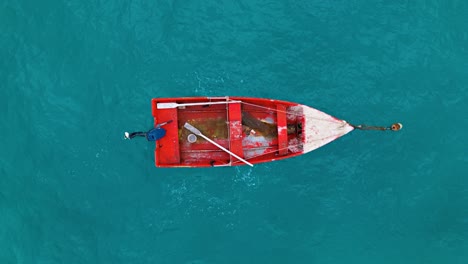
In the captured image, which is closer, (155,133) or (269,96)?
(155,133)

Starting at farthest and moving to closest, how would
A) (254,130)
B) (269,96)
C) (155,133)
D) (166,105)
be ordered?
1. (269,96)
2. (254,130)
3. (166,105)
4. (155,133)

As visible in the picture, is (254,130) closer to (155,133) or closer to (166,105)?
(166,105)

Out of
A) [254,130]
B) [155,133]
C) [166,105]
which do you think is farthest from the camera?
[254,130]

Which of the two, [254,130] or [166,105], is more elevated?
[166,105]

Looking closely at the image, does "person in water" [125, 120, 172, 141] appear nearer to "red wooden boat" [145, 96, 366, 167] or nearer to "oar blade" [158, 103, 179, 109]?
"oar blade" [158, 103, 179, 109]

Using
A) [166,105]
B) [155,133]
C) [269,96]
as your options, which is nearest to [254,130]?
[269,96]

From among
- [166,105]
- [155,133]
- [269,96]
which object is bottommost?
[155,133]

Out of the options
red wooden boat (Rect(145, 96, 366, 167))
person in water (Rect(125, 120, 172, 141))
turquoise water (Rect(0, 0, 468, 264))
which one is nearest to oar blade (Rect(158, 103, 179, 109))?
red wooden boat (Rect(145, 96, 366, 167))
